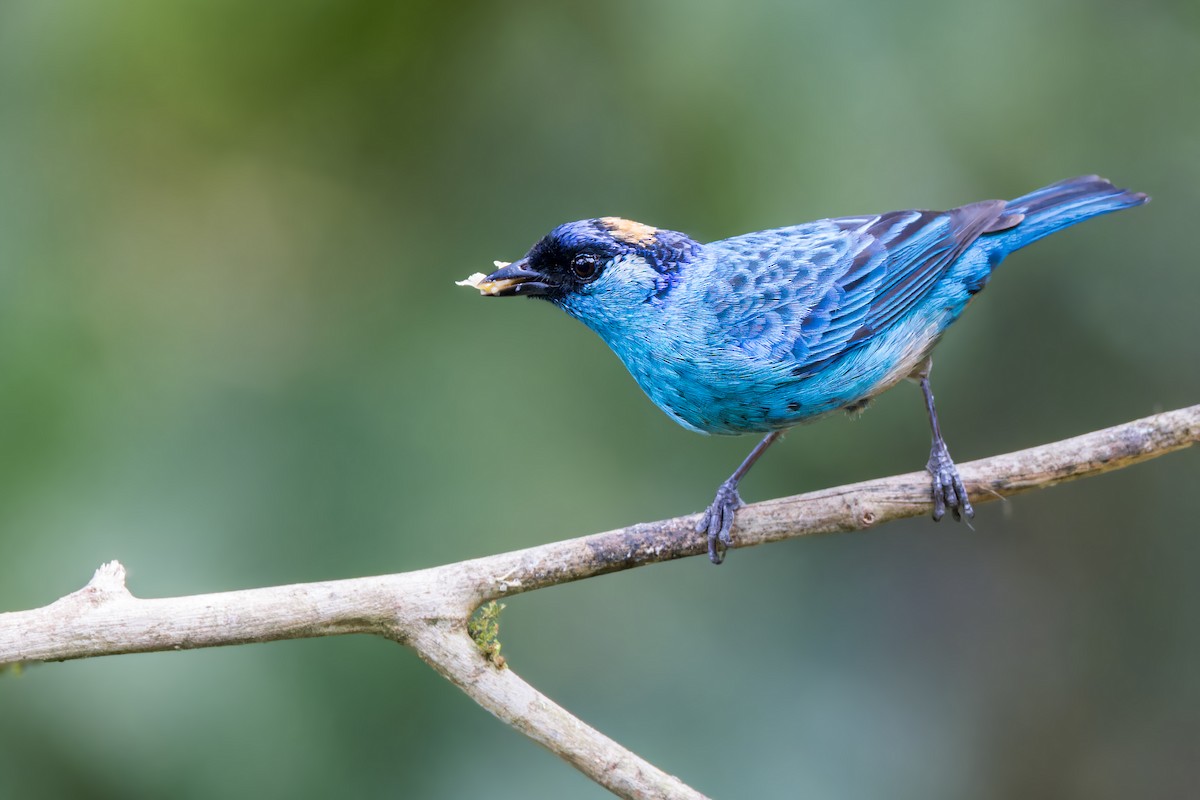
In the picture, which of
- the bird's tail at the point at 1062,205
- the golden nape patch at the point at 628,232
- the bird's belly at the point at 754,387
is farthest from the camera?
the bird's tail at the point at 1062,205

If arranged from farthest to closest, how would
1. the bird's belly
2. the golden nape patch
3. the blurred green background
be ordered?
1. the blurred green background
2. the golden nape patch
3. the bird's belly

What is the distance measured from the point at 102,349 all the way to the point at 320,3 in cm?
176

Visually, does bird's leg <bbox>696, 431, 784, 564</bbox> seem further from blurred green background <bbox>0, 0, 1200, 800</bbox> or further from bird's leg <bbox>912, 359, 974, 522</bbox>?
bird's leg <bbox>912, 359, 974, 522</bbox>

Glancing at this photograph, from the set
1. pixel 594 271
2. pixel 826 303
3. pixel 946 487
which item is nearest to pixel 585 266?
pixel 594 271

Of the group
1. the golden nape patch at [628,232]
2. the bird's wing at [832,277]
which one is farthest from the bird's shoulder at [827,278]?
the golden nape patch at [628,232]

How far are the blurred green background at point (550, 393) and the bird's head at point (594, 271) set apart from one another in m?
0.93

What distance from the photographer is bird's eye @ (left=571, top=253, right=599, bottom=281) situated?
348cm

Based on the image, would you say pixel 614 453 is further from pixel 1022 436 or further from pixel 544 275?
pixel 1022 436

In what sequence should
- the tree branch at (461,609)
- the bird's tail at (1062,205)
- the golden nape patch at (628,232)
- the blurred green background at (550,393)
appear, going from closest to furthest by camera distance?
the tree branch at (461,609), the golden nape patch at (628,232), the bird's tail at (1062,205), the blurred green background at (550,393)

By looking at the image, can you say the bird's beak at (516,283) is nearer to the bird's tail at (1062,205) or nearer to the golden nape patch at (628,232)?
the golden nape patch at (628,232)

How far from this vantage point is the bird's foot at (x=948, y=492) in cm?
346

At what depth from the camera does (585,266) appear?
3498mm

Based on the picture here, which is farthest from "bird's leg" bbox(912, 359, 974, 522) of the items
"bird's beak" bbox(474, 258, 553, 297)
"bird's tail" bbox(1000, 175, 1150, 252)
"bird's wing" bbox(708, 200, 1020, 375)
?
"bird's beak" bbox(474, 258, 553, 297)

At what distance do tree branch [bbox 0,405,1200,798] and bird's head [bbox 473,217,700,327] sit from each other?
77 centimetres
